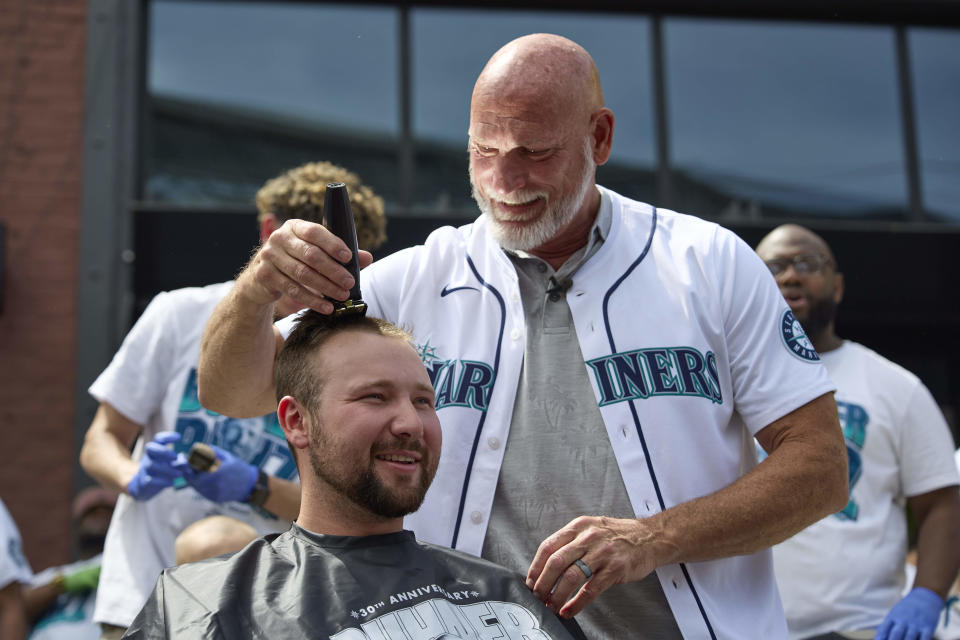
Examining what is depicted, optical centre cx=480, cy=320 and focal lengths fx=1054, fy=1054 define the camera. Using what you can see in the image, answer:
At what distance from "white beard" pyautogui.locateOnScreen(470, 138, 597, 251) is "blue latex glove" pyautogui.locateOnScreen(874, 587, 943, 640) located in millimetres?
1750

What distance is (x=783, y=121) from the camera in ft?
23.9

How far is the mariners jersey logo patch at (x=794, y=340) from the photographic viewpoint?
6.91 feet

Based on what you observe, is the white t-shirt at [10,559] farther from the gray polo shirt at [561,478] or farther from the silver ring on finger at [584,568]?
the silver ring on finger at [584,568]

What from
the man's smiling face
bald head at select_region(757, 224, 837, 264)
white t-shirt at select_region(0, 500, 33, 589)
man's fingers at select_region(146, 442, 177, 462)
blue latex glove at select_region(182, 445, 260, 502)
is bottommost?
white t-shirt at select_region(0, 500, 33, 589)

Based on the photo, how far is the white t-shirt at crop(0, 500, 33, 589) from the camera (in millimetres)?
3492

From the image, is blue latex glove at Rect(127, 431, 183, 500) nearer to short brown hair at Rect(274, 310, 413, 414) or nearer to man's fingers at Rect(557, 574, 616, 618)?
short brown hair at Rect(274, 310, 413, 414)

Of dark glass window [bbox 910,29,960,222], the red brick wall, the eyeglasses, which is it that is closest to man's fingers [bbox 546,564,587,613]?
the eyeglasses

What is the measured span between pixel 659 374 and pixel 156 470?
1.40m

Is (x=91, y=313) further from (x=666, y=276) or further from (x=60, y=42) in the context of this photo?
(x=666, y=276)

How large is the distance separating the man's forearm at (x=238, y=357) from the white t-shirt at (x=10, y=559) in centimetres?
175

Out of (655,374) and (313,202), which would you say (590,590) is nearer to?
(655,374)

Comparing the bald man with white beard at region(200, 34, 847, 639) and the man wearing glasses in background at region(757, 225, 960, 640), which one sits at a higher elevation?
the bald man with white beard at region(200, 34, 847, 639)

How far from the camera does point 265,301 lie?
1.95 meters

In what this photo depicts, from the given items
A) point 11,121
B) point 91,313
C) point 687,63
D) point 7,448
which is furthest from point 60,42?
point 687,63
